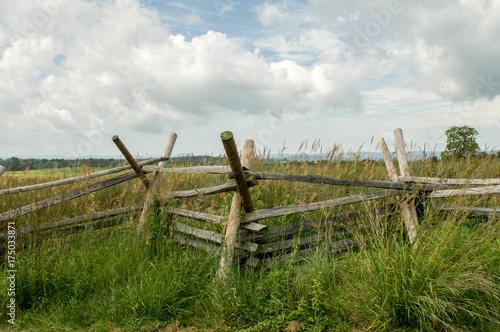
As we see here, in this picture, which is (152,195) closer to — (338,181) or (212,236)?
(212,236)

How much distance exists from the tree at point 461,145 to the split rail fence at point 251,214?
1.47 metres

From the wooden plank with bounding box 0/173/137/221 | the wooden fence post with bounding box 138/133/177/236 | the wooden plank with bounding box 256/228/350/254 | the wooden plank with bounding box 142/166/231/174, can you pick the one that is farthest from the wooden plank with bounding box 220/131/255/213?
the wooden plank with bounding box 0/173/137/221

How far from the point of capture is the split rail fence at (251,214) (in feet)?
12.0

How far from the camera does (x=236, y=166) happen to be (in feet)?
11.0

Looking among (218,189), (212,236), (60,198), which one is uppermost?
(218,189)

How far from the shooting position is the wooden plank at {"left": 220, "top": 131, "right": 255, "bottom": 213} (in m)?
3.05

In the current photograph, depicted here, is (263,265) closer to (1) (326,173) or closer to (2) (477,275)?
(2) (477,275)

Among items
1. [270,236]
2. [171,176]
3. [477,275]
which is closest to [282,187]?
[270,236]

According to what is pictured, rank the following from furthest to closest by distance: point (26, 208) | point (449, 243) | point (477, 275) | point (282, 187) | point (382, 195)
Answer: point (282, 187) → point (382, 195) → point (26, 208) → point (449, 243) → point (477, 275)

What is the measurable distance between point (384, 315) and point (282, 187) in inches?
103

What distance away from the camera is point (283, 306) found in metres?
3.08

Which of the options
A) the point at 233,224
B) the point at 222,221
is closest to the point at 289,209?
the point at 233,224

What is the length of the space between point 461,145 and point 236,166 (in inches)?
201

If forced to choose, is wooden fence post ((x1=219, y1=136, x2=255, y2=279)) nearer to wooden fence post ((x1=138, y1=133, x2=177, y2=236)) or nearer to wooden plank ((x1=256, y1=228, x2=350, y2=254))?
wooden plank ((x1=256, y1=228, x2=350, y2=254))
